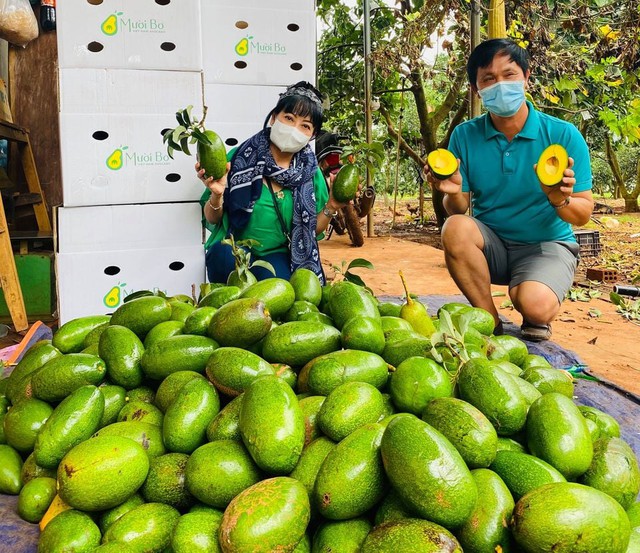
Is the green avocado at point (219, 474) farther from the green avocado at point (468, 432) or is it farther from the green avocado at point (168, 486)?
the green avocado at point (468, 432)

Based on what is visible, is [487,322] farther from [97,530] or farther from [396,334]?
[97,530]

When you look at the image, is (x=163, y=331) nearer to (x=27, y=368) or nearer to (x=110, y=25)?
(x=27, y=368)

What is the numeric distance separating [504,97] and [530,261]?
942mm

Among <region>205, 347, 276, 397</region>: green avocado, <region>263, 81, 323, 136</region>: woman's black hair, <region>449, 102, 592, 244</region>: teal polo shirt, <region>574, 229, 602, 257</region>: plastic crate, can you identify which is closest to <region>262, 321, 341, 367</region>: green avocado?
<region>205, 347, 276, 397</region>: green avocado

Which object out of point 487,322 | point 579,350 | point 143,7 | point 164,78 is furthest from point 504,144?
point 143,7

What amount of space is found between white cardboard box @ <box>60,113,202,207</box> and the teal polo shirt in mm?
1788

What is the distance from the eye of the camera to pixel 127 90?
3.17 m

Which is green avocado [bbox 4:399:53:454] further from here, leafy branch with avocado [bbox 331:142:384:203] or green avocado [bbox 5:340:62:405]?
leafy branch with avocado [bbox 331:142:384:203]

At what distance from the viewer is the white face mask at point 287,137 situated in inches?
126

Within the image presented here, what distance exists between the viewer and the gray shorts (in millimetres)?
3043

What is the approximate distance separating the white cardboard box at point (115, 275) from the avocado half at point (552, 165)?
2010 millimetres

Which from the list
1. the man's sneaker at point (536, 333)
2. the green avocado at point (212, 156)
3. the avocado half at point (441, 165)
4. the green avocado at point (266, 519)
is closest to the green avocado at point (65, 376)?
the green avocado at point (266, 519)

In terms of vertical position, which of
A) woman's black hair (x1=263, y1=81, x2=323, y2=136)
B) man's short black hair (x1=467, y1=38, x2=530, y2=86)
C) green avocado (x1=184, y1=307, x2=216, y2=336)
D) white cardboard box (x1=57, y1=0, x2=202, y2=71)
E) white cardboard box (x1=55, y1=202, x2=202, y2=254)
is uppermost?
white cardboard box (x1=57, y1=0, x2=202, y2=71)

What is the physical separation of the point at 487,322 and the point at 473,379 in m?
0.68
